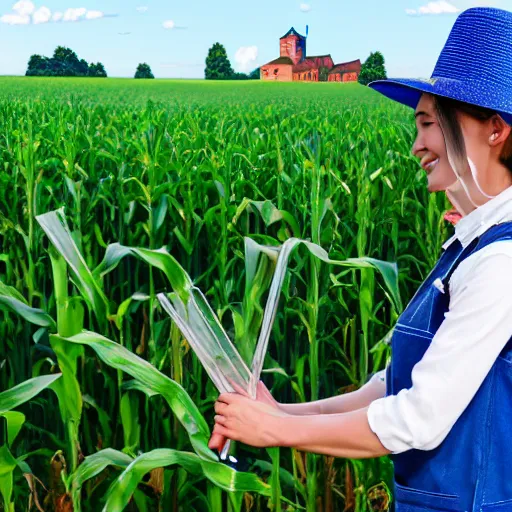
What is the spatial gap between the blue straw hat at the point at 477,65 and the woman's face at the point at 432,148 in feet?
0.14

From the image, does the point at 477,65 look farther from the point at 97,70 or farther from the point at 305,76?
the point at 305,76

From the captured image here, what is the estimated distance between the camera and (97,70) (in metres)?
69.6

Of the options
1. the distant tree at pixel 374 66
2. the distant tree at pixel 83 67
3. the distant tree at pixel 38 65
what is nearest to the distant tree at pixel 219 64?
the distant tree at pixel 83 67

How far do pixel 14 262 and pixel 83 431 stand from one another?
1066 mm

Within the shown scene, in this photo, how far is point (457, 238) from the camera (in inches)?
56.4

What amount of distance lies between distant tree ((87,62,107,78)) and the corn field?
2665 inches

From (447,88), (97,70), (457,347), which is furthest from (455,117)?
(97,70)

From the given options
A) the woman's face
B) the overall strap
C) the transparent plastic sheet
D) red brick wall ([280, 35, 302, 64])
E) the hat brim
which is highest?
red brick wall ([280, 35, 302, 64])

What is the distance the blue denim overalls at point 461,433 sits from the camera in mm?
1337

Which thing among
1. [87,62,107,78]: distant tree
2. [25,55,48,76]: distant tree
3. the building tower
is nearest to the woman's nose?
[87,62,107,78]: distant tree

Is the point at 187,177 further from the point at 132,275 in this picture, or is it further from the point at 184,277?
the point at 184,277

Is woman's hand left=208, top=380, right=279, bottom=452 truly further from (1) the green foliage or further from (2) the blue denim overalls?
(1) the green foliage

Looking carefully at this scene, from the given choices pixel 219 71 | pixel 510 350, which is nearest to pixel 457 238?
pixel 510 350

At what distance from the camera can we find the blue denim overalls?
4.39 ft
